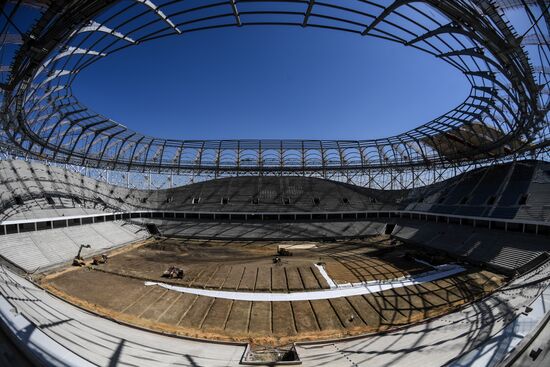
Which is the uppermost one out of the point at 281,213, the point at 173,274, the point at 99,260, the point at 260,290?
the point at 281,213

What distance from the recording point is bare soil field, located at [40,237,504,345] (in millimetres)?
14164

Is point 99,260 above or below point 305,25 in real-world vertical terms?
below

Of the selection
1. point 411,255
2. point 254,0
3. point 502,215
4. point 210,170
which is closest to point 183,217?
point 210,170

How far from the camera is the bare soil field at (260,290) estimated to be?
14164 mm

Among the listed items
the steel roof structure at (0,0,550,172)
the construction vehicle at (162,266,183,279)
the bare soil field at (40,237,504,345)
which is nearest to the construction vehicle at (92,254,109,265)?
the bare soil field at (40,237,504,345)

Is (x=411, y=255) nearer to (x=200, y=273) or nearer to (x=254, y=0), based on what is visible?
(x=200, y=273)

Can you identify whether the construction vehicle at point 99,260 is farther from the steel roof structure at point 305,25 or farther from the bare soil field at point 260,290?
the steel roof structure at point 305,25

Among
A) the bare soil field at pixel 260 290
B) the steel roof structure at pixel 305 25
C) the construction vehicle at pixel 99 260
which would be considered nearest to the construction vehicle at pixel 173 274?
the bare soil field at pixel 260 290

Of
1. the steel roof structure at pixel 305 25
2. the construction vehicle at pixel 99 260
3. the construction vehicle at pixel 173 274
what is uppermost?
Result: the steel roof structure at pixel 305 25

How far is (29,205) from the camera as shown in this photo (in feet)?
95.9

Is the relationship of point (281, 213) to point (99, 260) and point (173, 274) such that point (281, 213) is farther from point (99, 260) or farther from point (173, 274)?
point (99, 260)

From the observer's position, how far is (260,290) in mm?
18953

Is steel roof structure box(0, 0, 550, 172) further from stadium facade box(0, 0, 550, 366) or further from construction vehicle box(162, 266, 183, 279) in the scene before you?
construction vehicle box(162, 266, 183, 279)

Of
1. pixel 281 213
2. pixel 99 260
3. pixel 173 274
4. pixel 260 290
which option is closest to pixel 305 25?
pixel 260 290
